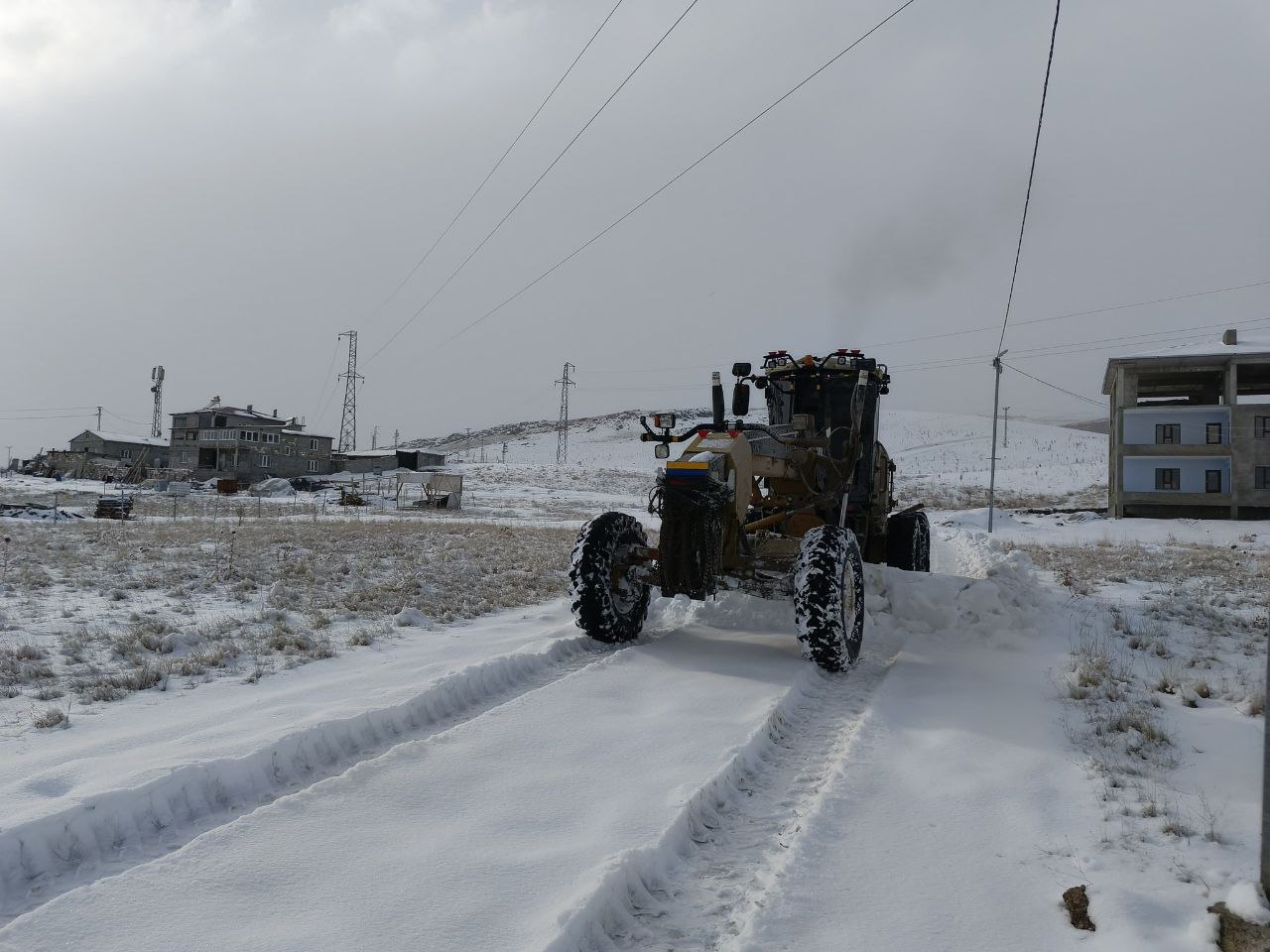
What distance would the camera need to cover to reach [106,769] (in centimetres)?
402

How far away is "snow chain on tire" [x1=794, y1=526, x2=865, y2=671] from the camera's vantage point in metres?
6.29

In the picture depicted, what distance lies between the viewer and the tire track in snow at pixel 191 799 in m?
3.20

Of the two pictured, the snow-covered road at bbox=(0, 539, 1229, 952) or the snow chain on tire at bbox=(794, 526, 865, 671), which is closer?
the snow-covered road at bbox=(0, 539, 1229, 952)

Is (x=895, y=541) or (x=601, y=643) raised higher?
(x=895, y=541)

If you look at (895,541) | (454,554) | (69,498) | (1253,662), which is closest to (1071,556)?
(895,541)

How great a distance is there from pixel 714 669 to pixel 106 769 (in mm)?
4262

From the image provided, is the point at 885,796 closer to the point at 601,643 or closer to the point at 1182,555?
the point at 601,643

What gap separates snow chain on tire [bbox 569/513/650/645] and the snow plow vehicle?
0.03ft

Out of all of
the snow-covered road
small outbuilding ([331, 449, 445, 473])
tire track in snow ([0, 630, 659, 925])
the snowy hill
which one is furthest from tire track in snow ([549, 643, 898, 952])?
small outbuilding ([331, 449, 445, 473])

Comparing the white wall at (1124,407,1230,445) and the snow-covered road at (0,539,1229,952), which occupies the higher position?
the white wall at (1124,407,1230,445)

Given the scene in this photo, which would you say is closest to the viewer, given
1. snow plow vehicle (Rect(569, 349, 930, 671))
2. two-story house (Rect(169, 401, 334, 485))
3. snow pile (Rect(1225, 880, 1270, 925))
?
snow pile (Rect(1225, 880, 1270, 925))

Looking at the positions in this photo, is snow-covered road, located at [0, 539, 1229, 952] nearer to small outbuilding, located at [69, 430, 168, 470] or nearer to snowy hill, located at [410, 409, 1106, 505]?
snowy hill, located at [410, 409, 1106, 505]

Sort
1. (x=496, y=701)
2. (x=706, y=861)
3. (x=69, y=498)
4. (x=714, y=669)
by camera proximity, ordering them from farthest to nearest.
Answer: (x=69, y=498), (x=714, y=669), (x=496, y=701), (x=706, y=861)

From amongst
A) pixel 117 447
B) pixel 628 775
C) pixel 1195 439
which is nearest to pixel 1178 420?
pixel 1195 439
